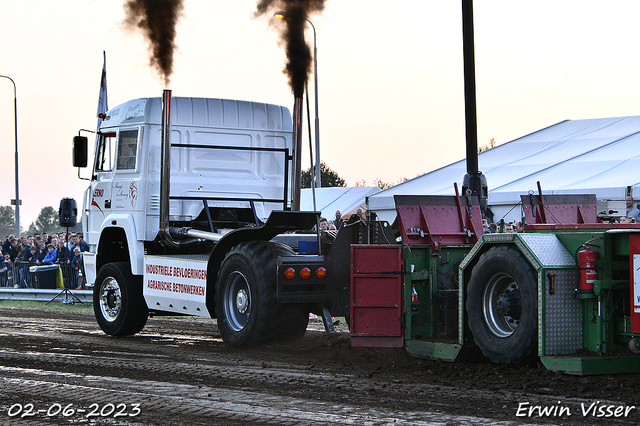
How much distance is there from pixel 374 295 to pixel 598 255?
2.39 metres

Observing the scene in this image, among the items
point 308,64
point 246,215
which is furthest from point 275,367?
point 308,64

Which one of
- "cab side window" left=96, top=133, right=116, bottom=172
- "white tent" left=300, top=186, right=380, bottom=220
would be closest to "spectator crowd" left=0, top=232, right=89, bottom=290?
"cab side window" left=96, top=133, right=116, bottom=172

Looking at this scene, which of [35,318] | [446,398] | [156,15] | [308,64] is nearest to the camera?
[446,398]

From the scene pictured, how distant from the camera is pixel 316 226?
1045 cm

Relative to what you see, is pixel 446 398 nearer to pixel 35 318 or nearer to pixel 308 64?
pixel 308 64

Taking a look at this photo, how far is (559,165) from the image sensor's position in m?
26.3

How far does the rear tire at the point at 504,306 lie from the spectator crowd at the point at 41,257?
523 inches

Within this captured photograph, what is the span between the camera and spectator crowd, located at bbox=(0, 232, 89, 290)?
70.6 feet

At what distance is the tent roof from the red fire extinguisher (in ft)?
43.5

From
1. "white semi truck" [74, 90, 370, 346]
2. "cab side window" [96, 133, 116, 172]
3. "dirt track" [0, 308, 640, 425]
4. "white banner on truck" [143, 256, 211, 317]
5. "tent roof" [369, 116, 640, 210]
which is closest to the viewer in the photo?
"dirt track" [0, 308, 640, 425]

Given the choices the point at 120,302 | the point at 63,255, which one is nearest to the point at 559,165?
the point at 63,255

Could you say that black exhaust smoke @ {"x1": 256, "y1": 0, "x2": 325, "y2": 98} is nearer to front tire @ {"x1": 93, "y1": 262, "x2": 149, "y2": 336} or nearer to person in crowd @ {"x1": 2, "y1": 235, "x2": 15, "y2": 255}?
front tire @ {"x1": 93, "y1": 262, "x2": 149, "y2": 336}

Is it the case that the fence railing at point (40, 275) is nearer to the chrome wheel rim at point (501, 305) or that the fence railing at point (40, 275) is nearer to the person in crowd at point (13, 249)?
the person in crowd at point (13, 249)

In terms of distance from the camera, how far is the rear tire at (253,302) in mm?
10266
